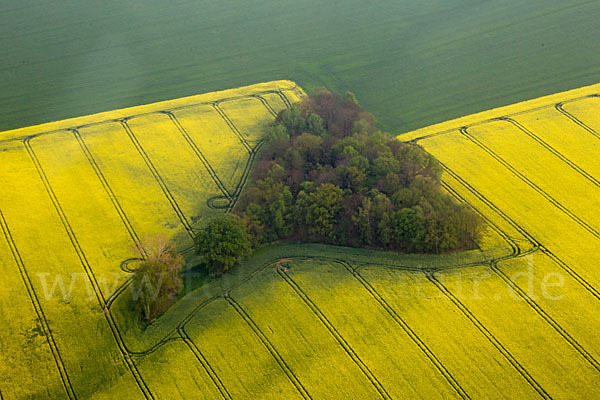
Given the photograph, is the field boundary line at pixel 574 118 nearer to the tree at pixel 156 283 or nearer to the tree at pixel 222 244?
the tree at pixel 222 244

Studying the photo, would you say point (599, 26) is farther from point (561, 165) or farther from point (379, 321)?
point (379, 321)

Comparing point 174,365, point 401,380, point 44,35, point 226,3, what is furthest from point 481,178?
point 44,35

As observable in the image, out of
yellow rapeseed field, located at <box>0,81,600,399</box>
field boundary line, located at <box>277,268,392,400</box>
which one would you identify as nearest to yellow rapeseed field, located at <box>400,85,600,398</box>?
yellow rapeseed field, located at <box>0,81,600,399</box>

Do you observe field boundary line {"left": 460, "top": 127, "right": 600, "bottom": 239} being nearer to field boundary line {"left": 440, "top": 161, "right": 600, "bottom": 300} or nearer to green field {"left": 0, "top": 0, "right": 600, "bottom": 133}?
field boundary line {"left": 440, "top": 161, "right": 600, "bottom": 300}

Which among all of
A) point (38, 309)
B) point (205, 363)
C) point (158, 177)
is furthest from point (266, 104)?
point (205, 363)

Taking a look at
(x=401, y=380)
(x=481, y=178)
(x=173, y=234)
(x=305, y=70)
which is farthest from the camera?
(x=305, y=70)

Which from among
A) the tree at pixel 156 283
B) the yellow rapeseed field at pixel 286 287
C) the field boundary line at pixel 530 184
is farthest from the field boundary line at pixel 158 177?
the field boundary line at pixel 530 184
